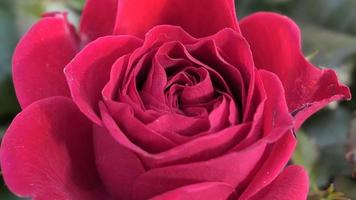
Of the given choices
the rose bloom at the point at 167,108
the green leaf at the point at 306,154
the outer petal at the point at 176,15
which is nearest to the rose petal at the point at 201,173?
the rose bloom at the point at 167,108

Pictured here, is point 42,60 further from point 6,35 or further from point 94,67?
point 6,35

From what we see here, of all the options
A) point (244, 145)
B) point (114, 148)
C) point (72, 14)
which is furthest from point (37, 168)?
point (72, 14)

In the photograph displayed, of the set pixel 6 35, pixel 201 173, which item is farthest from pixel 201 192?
pixel 6 35

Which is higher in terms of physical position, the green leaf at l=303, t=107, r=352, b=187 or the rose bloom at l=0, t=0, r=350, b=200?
the rose bloom at l=0, t=0, r=350, b=200

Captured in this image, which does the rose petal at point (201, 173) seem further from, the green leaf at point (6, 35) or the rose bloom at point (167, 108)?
the green leaf at point (6, 35)

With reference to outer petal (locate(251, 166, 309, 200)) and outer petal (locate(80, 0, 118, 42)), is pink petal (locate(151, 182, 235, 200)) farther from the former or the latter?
outer petal (locate(80, 0, 118, 42))

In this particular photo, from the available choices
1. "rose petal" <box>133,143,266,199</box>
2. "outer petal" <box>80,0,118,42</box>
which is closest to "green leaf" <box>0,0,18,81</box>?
"outer petal" <box>80,0,118,42</box>

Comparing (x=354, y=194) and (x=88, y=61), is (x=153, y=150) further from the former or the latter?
(x=354, y=194)
